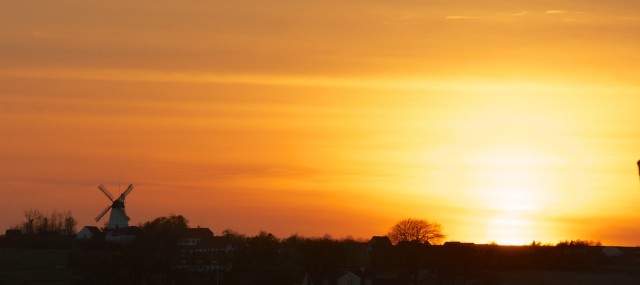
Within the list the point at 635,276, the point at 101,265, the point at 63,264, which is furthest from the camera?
the point at 63,264

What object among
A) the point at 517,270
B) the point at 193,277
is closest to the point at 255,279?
the point at 193,277

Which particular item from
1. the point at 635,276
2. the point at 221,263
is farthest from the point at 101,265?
the point at 635,276

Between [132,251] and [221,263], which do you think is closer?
[132,251]

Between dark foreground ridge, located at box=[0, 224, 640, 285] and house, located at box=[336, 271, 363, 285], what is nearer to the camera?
dark foreground ridge, located at box=[0, 224, 640, 285]

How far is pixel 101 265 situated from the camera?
522 ft

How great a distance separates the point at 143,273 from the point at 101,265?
6.59 m

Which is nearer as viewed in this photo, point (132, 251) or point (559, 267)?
point (132, 251)

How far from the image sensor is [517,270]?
188 metres

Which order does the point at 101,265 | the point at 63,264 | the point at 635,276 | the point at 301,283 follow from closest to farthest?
the point at 101,265, the point at 301,283, the point at 635,276, the point at 63,264

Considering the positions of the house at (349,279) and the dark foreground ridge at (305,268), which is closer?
the dark foreground ridge at (305,268)

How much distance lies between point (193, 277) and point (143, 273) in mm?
6300

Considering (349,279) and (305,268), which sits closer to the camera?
(349,279)

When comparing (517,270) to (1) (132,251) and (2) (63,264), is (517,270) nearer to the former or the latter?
(1) (132,251)

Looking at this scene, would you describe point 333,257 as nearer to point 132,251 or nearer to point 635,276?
point 132,251
